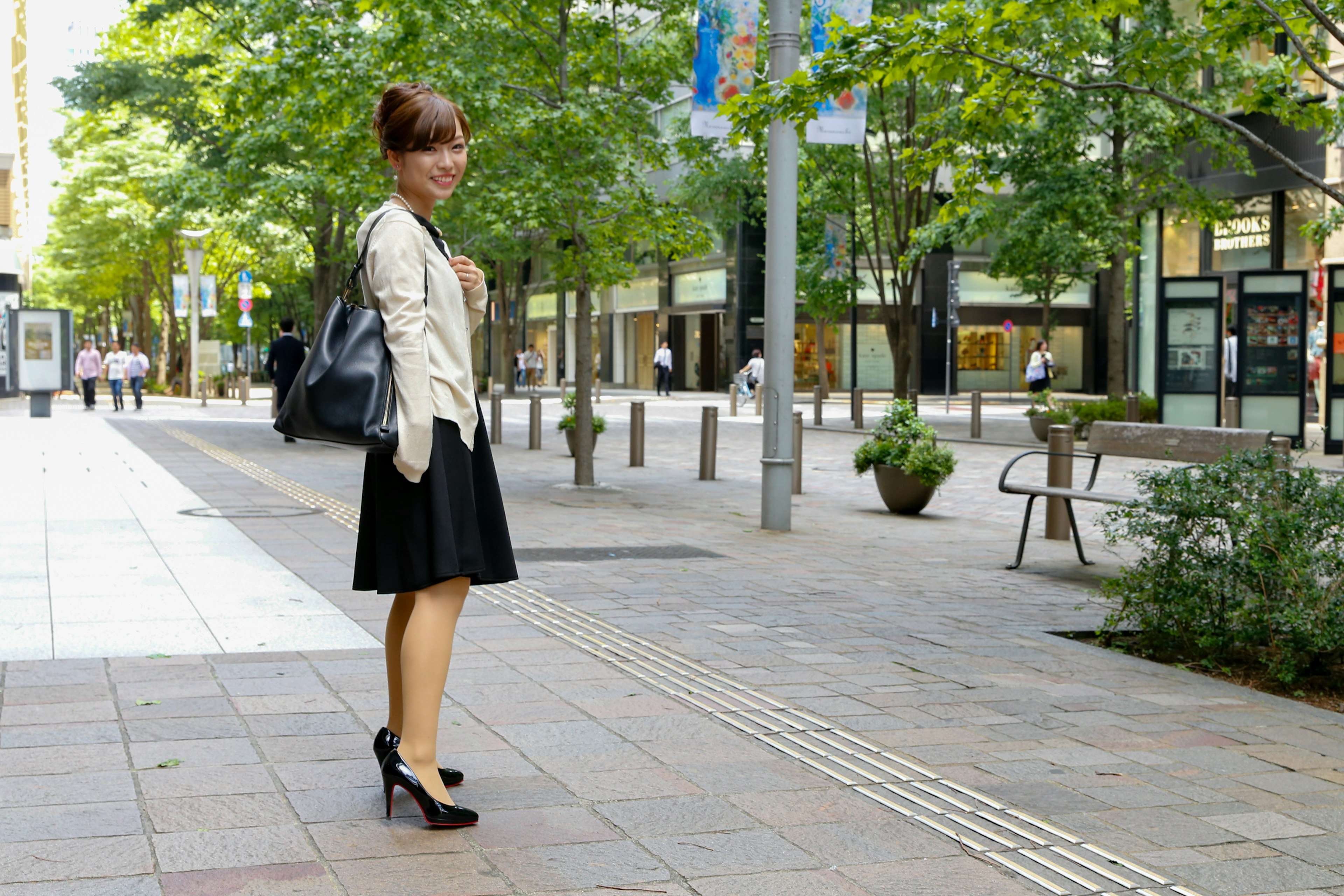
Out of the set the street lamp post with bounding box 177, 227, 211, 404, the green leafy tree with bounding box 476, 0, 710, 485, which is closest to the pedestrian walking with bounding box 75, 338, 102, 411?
the street lamp post with bounding box 177, 227, 211, 404

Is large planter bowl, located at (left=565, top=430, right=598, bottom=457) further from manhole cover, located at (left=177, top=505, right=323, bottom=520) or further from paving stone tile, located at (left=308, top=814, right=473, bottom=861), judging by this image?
paving stone tile, located at (left=308, top=814, right=473, bottom=861)

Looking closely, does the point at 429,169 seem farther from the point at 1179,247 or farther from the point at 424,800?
the point at 1179,247

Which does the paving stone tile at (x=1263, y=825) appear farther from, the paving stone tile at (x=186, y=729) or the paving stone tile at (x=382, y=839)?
the paving stone tile at (x=186, y=729)

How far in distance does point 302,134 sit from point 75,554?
1173cm

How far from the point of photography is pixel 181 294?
4516 cm

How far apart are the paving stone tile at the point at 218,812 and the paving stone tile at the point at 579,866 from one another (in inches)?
27.2

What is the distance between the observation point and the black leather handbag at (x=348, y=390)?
11.7ft

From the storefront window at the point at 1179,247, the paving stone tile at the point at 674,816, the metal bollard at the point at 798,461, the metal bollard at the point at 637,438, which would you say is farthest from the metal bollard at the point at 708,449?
the storefront window at the point at 1179,247

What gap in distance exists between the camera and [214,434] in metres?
25.1

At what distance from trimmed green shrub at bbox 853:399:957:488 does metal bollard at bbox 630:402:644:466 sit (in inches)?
222

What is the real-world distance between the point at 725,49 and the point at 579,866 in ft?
30.6

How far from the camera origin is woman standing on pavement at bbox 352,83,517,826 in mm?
3646

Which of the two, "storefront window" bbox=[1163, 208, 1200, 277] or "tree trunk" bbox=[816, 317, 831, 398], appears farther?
"tree trunk" bbox=[816, 317, 831, 398]

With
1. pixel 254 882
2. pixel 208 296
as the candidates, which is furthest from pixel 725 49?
pixel 208 296
